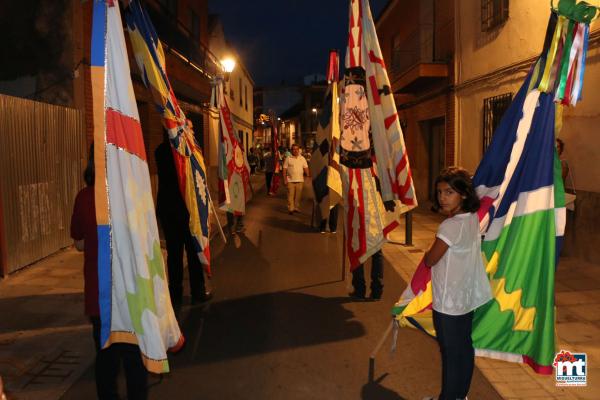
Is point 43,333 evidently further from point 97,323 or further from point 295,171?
point 295,171

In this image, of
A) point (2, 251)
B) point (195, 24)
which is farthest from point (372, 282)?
point (195, 24)

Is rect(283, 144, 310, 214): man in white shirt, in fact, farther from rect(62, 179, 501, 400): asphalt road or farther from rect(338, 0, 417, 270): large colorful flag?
rect(338, 0, 417, 270): large colorful flag

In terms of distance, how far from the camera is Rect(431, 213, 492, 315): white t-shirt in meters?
3.05

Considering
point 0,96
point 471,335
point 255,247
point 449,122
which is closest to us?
point 471,335

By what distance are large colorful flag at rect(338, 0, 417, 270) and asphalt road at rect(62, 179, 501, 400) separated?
85 cm

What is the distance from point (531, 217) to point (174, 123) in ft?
10.6

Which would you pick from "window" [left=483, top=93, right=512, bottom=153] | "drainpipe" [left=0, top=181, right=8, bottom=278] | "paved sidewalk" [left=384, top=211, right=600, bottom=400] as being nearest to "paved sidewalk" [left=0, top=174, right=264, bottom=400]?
"drainpipe" [left=0, top=181, right=8, bottom=278]

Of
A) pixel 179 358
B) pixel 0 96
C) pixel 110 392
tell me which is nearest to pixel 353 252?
pixel 179 358

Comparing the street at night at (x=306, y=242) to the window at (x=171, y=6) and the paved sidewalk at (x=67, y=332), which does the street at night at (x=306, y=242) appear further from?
the window at (x=171, y=6)

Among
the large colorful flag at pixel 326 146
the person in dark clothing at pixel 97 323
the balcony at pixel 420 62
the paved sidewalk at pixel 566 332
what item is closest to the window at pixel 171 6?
the balcony at pixel 420 62

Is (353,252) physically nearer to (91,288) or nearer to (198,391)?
(198,391)

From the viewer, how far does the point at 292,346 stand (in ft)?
15.3

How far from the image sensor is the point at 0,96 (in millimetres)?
6652

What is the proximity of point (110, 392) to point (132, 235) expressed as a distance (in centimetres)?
109
